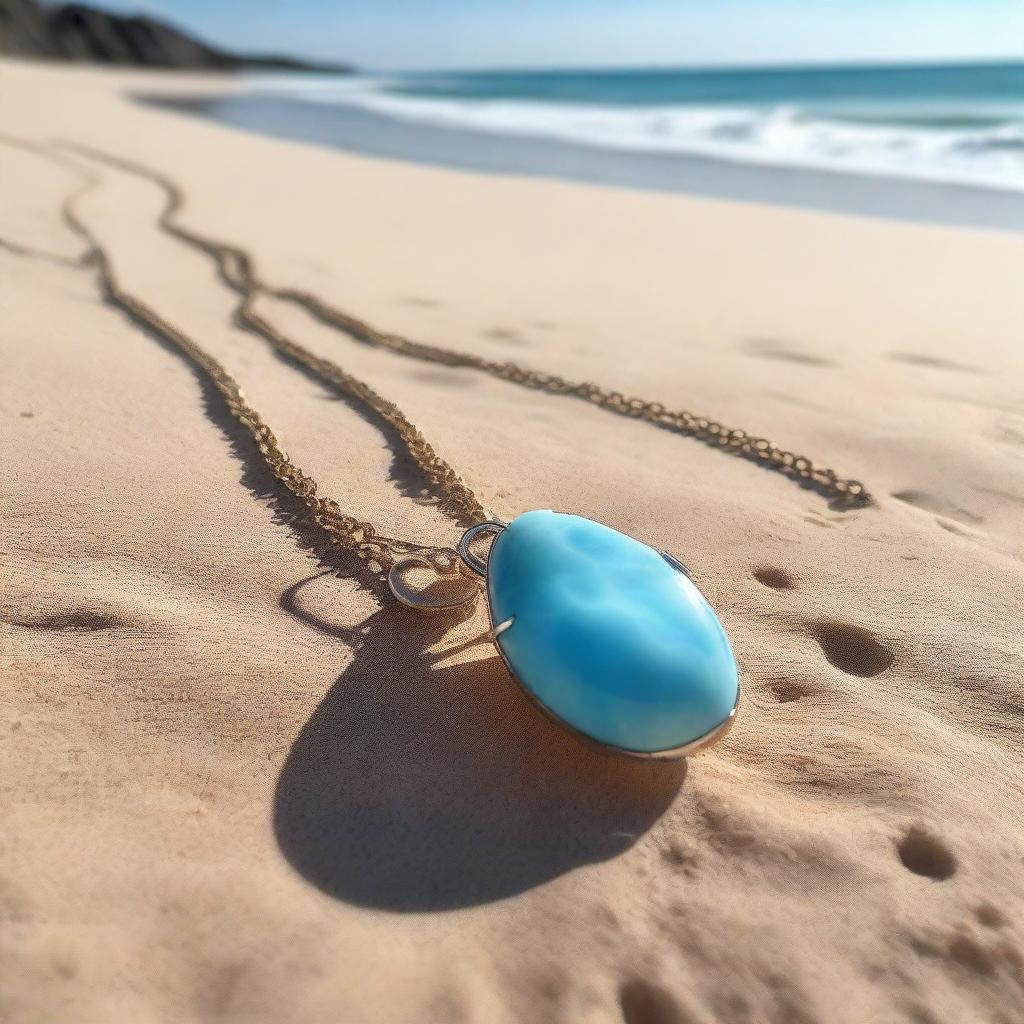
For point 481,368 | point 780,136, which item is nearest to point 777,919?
point 481,368

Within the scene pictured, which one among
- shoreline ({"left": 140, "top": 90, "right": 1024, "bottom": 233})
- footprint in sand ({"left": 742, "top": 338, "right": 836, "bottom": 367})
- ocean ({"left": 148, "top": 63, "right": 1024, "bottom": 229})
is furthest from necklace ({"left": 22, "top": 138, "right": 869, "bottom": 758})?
ocean ({"left": 148, "top": 63, "right": 1024, "bottom": 229})

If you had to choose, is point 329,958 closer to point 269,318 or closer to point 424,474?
→ point 424,474

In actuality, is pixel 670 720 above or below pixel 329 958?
above

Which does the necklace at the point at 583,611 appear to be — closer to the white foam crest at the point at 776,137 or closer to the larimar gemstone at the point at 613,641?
the larimar gemstone at the point at 613,641

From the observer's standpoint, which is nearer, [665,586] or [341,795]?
[341,795]

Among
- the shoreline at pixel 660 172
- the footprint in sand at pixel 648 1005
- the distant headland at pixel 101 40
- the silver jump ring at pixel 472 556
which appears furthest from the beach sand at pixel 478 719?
the distant headland at pixel 101 40

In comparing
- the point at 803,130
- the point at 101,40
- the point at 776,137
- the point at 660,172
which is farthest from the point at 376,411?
the point at 101,40

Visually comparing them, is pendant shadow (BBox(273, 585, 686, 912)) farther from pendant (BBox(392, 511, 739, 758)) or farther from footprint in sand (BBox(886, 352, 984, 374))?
footprint in sand (BBox(886, 352, 984, 374))
